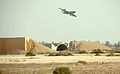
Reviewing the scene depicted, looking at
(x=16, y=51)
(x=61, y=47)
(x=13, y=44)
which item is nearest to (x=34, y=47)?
(x=13, y=44)

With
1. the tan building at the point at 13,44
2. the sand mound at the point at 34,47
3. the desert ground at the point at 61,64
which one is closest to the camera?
the desert ground at the point at 61,64

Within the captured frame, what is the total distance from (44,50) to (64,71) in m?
106

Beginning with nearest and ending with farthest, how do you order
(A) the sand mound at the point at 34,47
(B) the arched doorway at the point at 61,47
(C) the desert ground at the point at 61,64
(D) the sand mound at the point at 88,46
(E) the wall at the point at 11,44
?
(C) the desert ground at the point at 61,64 → (E) the wall at the point at 11,44 → (A) the sand mound at the point at 34,47 → (B) the arched doorway at the point at 61,47 → (D) the sand mound at the point at 88,46

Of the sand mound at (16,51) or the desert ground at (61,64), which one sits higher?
the sand mound at (16,51)

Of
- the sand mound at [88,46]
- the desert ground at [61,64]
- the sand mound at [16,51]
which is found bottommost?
the desert ground at [61,64]

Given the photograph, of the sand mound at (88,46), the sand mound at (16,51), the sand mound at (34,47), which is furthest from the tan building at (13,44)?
the sand mound at (88,46)

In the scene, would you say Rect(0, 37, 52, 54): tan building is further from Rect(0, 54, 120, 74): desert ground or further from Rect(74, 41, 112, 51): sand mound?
Rect(0, 54, 120, 74): desert ground

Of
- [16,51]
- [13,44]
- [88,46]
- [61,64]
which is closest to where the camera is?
[61,64]

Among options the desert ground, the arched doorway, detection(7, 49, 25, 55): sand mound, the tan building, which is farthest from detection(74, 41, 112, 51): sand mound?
the desert ground

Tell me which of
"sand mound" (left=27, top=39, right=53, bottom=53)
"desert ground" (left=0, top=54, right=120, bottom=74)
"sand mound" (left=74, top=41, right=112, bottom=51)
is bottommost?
"desert ground" (left=0, top=54, right=120, bottom=74)

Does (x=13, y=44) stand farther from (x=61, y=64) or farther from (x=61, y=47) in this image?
(x=61, y=64)

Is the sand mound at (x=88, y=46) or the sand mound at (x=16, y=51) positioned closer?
the sand mound at (x=16, y=51)

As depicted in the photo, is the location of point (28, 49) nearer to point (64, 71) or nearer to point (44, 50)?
point (44, 50)

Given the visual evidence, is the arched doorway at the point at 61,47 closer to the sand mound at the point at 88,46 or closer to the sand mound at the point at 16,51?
the sand mound at the point at 88,46
